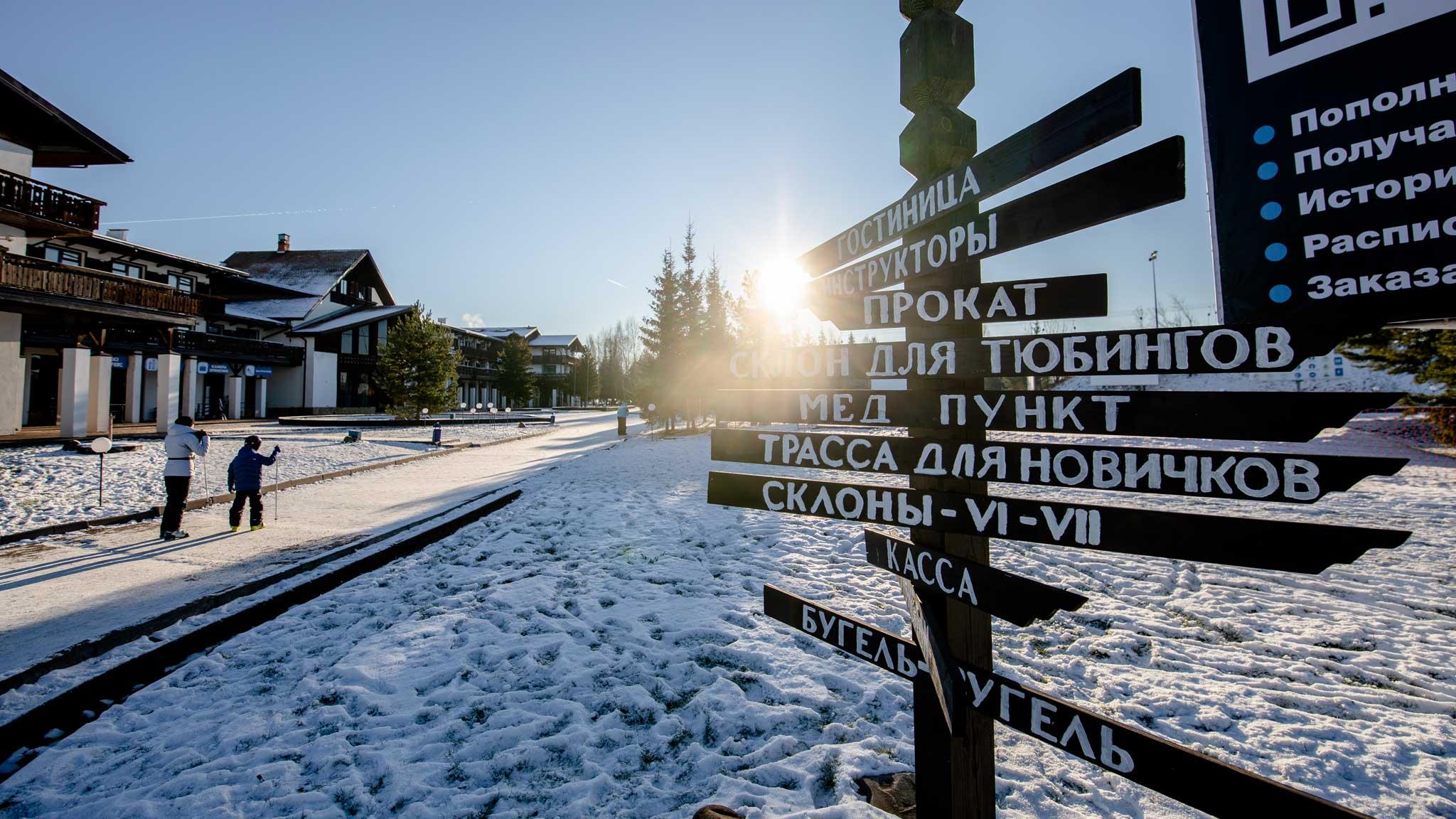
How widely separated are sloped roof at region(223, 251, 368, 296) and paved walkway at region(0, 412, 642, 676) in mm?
39247

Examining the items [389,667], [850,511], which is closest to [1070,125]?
[850,511]

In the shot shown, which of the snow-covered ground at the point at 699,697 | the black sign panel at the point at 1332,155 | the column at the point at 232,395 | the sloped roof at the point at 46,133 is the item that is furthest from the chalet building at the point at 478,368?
the black sign panel at the point at 1332,155

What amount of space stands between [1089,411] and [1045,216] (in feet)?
2.30

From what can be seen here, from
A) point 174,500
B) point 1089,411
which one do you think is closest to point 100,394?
point 174,500

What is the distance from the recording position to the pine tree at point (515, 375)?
58.2 meters

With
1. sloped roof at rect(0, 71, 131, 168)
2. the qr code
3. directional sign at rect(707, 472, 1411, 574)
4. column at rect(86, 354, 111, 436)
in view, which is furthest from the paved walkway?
sloped roof at rect(0, 71, 131, 168)

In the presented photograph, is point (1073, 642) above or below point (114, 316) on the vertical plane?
below

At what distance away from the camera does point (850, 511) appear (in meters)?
2.29

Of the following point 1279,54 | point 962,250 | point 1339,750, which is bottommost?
point 1339,750

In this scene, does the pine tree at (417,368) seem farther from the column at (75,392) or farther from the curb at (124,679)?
the curb at (124,679)

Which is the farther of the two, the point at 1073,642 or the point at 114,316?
the point at 114,316

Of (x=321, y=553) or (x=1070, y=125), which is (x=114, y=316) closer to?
(x=321, y=553)

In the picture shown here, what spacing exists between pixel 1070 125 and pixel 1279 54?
1.07 metres

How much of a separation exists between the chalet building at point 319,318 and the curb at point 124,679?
39.9 meters
